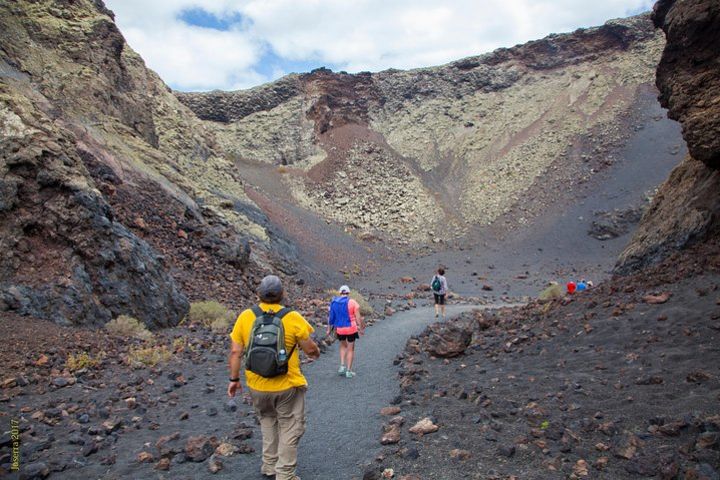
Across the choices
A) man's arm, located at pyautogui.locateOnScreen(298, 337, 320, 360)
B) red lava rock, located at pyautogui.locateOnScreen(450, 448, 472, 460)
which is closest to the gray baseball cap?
man's arm, located at pyautogui.locateOnScreen(298, 337, 320, 360)

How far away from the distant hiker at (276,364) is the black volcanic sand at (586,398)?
888 mm

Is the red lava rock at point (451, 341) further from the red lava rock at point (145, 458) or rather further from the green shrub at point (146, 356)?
the red lava rock at point (145, 458)

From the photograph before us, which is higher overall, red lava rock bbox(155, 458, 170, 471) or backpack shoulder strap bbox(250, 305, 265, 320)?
backpack shoulder strap bbox(250, 305, 265, 320)

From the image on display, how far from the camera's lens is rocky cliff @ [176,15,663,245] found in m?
44.6

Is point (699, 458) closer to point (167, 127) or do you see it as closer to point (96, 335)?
point (96, 335)

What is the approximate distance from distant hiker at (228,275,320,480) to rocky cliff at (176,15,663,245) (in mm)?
35892

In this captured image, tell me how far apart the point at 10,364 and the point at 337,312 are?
16.5 feet

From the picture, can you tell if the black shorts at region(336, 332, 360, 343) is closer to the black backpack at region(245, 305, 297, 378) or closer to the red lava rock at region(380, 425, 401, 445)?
the red lava rock at region(380, 425, 401, 445)

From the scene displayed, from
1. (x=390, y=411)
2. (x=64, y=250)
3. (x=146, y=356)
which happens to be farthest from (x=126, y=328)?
(x=390, y=411)

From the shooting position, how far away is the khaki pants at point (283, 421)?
4.09 metres

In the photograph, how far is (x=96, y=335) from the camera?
848cm

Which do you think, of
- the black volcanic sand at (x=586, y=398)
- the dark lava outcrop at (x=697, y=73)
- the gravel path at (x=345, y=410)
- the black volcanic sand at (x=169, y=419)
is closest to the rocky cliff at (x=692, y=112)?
the dark lava outcrop at (x=697, y=73)

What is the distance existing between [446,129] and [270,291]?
182 feet

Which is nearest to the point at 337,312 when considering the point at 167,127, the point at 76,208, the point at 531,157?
the point at 76,208
